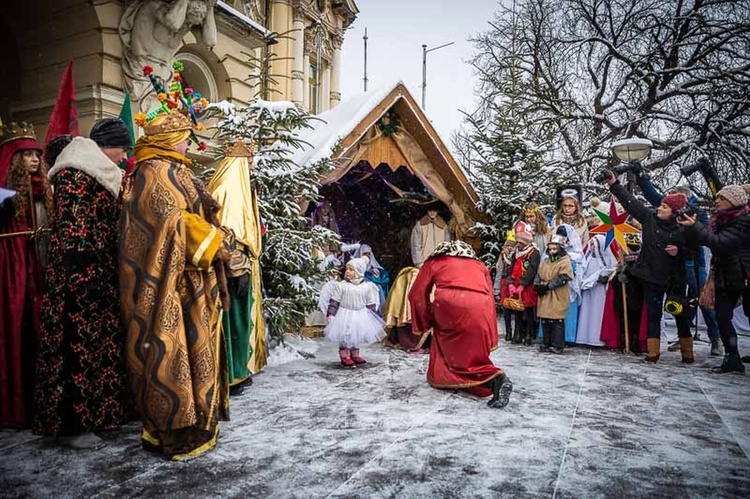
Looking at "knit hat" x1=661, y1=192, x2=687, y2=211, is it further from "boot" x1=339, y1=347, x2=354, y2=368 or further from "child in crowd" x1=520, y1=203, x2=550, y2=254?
"boot" x1=339, y1=347, x2=354, y2=368

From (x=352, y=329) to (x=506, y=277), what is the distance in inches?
133

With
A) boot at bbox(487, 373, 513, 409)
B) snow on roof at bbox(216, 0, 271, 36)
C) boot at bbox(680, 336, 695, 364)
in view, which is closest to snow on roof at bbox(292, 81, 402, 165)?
snow on roof at bbox(216, 0, 271, 36)

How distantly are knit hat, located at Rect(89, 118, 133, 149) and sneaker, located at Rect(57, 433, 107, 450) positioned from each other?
5.80ft

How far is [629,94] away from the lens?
1491 cm

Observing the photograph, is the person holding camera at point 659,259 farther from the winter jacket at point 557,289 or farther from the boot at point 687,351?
the winter jacket at point 557,289

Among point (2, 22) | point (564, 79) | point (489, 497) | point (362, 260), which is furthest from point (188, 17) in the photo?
point (564, 79)

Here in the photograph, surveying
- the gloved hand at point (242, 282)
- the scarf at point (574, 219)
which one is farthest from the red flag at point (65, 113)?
the scarf at point (574, 219)

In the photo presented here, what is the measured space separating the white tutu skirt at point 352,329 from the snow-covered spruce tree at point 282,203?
0.52m

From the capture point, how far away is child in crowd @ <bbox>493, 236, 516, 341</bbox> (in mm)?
7855

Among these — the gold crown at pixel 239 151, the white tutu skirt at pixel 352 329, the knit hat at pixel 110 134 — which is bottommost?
the white tutu skirt at pixel 352 329

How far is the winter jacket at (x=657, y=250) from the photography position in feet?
19.1

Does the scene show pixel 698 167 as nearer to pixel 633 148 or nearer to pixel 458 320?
pixel 633 148

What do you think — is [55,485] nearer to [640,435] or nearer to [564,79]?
[640,435]

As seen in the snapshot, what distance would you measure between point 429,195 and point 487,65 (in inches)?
363
